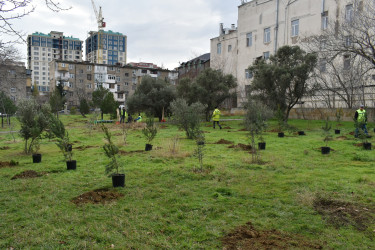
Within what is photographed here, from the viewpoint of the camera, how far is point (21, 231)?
4.40 m

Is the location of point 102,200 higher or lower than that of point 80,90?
lower

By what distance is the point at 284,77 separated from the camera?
72.2ft

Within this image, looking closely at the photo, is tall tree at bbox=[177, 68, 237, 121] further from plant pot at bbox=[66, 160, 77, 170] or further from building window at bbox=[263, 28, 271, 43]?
plant pot at bbox=[66, 160, 77, 170]

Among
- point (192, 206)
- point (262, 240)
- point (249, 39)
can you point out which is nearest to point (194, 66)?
point (249, 39)

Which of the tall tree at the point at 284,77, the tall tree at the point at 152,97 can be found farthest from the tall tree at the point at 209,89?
the tall tree at the point at 284,77

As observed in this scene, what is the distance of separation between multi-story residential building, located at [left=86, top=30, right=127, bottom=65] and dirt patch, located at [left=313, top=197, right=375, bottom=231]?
15250 centimetres

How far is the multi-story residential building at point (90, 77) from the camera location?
7575cm

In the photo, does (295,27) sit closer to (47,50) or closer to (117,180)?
(117,180)

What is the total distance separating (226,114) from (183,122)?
25.0 metres

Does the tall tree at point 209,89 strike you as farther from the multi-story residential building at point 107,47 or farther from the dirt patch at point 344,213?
the multi-story residential building at point 107,47

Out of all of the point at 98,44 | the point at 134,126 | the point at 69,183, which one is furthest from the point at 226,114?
the point at 98,44

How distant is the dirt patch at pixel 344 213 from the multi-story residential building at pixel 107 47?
15250cm

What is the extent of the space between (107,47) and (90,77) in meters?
81.2

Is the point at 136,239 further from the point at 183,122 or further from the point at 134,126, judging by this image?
the point at 134,126
